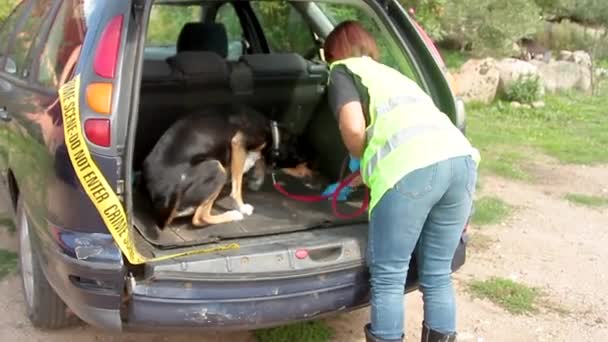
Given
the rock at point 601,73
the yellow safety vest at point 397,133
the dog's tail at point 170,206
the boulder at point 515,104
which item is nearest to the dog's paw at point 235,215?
the dog's tail at point 170,206

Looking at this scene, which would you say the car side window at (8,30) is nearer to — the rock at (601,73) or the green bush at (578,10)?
the rock at (601,73)

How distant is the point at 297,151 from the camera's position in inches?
197

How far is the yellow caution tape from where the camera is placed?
114 inches

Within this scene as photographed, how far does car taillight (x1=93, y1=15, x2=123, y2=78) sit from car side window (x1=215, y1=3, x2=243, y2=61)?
11.1 feet

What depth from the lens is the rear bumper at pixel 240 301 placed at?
2984 mm

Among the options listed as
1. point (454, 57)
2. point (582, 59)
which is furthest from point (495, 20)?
point (454, 57)

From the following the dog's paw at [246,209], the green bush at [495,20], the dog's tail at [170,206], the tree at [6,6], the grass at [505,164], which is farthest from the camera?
the green bush at [495,20]

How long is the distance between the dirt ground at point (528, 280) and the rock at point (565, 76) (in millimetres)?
6218

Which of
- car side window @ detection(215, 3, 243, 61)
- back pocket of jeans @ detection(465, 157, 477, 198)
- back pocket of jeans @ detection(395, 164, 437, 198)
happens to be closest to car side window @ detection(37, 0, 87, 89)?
back pocket of jeans @ detection(395, 164, 437, 198)

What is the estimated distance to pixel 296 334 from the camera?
393cm

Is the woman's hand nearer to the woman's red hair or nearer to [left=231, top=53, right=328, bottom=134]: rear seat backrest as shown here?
the woman's red hair

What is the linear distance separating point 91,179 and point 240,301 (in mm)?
774

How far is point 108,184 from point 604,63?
1649 centimetres

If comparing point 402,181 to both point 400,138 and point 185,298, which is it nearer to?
point 400,138
